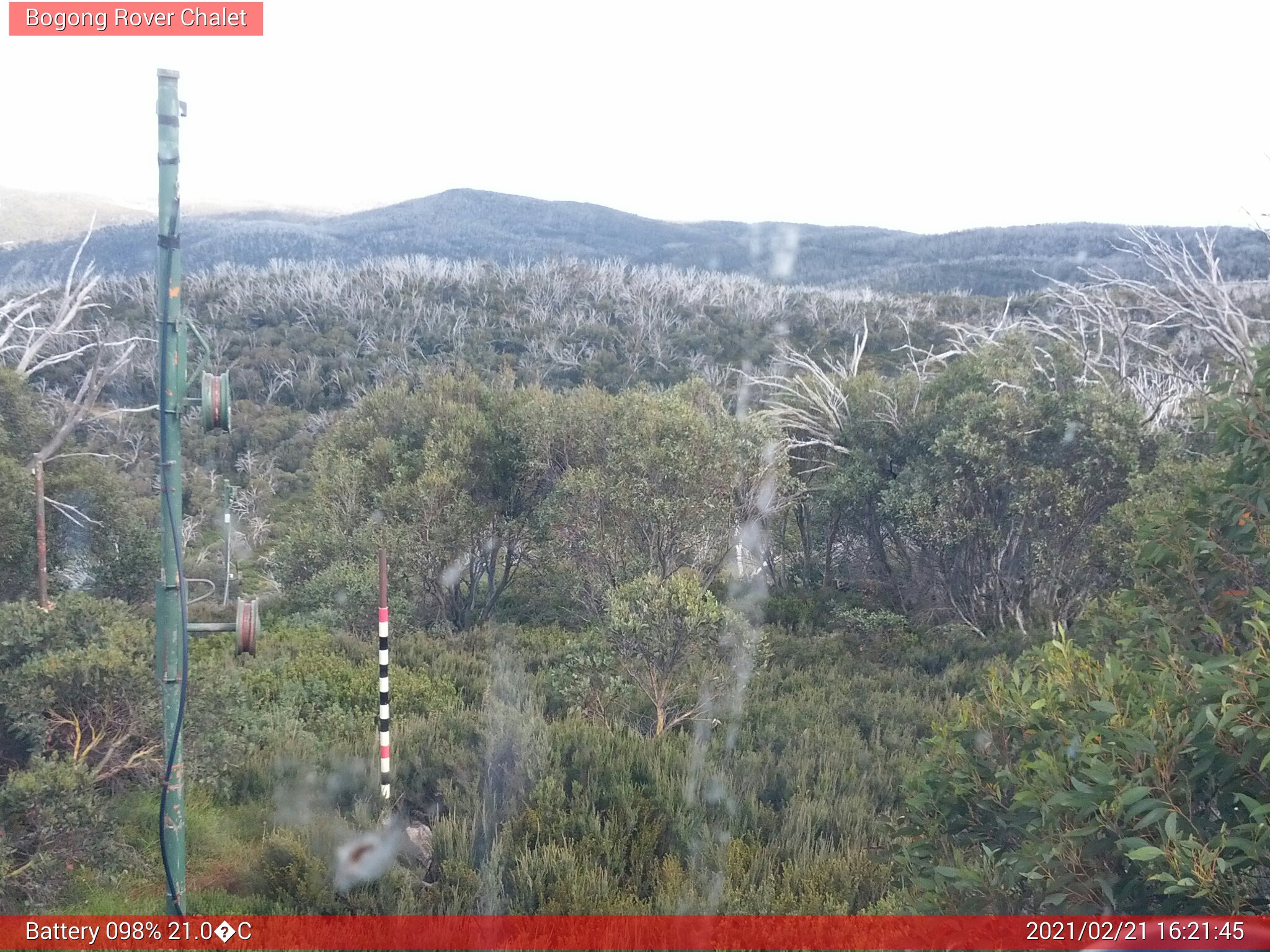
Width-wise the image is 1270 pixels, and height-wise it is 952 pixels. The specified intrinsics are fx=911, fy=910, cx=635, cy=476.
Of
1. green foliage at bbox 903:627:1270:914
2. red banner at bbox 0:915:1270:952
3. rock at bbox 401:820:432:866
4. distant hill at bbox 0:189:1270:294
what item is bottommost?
rock at bbox 401:820:432:866

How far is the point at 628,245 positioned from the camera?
8500 cm

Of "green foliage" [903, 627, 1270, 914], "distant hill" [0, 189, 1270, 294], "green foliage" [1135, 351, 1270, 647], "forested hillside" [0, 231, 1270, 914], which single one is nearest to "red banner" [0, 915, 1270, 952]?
"forested hillside" [0, 231, 1270, 914]

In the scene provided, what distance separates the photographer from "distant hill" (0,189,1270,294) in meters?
57.1

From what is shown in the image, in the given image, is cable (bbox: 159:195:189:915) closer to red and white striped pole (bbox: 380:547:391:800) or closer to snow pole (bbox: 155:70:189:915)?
snow pole (bbox: 155:70:189:915)

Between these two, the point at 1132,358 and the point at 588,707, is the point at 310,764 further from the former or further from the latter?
the point at 1132,358

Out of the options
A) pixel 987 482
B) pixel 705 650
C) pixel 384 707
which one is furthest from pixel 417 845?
pixel 987 482

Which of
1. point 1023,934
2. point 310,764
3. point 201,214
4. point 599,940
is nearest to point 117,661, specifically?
point 310,764

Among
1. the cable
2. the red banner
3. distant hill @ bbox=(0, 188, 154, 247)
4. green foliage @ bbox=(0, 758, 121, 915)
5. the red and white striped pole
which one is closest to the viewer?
the cable

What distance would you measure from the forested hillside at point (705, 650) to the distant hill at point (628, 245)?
37.0 metres

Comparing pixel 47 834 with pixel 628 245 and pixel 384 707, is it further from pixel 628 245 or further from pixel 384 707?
pixel 628 245

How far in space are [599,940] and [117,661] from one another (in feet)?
12.3

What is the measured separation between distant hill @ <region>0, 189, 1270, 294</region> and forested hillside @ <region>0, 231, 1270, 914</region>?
37.0 metres

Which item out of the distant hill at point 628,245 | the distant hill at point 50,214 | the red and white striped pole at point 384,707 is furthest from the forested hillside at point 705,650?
the distant hill at point 50,214

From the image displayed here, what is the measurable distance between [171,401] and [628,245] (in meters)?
83.9
